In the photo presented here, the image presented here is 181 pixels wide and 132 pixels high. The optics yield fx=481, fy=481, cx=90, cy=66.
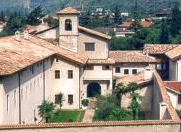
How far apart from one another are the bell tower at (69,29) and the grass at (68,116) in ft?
26.7

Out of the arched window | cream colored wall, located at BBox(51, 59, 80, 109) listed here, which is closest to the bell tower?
the arched window

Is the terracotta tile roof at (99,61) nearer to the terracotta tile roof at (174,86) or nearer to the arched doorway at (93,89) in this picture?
the arched doorway at (93,89)

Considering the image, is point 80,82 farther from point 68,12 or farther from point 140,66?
point 140,66

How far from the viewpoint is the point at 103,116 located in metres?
35.9

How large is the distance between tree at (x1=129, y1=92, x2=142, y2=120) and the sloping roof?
22.5 feet

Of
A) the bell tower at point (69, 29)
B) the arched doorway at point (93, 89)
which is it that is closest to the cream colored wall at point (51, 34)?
the bell tower at point (69, 29)

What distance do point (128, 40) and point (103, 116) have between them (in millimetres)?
44108

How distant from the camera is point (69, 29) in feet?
159

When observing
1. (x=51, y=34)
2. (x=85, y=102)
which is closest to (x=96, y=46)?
(x=51, y=34)

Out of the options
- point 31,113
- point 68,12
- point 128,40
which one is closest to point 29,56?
point 31,113

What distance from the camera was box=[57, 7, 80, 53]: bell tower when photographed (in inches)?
1893

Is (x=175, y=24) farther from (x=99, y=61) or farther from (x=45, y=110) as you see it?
(x=45, y=110)

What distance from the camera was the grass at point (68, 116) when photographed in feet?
127

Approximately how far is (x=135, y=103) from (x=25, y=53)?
9.04 m
